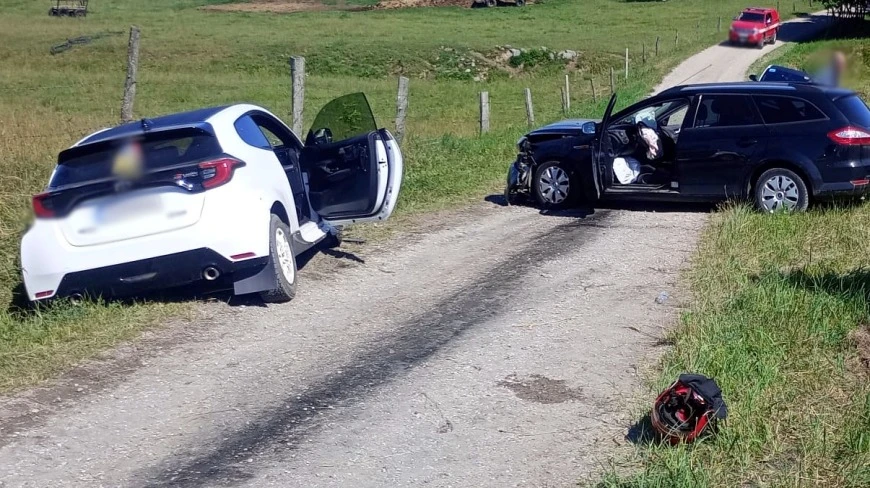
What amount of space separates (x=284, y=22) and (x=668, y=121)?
4991 cm

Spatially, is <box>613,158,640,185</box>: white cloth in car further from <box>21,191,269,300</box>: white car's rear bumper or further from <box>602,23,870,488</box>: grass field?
<box>21,191,269,300</box>: white car's rear bumper

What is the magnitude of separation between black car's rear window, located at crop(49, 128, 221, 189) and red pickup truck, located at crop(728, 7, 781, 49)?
30073 millimetres

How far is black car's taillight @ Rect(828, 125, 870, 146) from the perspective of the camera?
34.3 feet

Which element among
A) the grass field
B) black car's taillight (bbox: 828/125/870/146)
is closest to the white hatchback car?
the grass field

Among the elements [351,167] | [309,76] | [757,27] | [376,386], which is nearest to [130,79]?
[351,167]

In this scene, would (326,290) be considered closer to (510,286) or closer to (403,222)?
(510,286)

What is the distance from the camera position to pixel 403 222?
437 inches

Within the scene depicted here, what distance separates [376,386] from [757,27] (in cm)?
3254

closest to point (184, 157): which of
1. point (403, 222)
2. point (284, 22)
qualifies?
point (403, 222)

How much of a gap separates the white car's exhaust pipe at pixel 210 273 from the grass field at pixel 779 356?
3144mm

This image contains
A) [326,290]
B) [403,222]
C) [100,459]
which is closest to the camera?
[100,459]

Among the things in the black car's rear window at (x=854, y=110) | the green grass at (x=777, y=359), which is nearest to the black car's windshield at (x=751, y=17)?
the black car's rear window at (x=854, y=110)

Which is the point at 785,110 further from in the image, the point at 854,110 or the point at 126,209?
the point at 126,209

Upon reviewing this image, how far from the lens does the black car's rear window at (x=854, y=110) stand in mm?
10625
